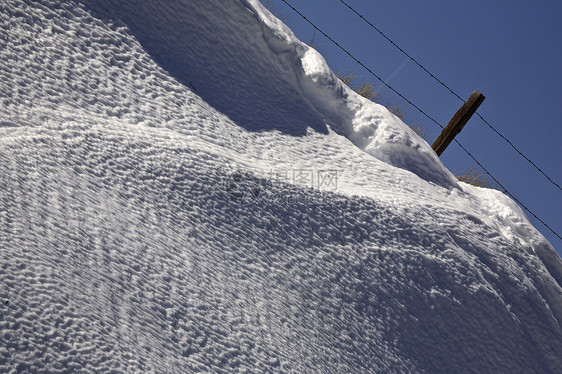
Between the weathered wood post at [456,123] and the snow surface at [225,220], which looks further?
the weathered wood post at [456,123]

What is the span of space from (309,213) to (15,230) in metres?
0.84

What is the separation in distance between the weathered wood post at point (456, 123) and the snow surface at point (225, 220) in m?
1.30

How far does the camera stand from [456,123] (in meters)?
3.49

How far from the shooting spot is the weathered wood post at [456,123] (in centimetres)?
347

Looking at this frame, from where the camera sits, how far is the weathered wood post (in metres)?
3.47

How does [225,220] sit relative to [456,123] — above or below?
below

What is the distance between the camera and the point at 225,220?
150 cm

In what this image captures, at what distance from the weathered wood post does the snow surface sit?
130cm

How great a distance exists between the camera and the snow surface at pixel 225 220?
3.84 ft

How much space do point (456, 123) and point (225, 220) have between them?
2.45 metres

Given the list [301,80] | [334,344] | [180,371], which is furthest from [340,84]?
[180,371]

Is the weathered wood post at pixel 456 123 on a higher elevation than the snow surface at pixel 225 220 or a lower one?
higher

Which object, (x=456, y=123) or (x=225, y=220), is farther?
A: (x=456, y=123)

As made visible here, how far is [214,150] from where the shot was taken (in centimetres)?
163
